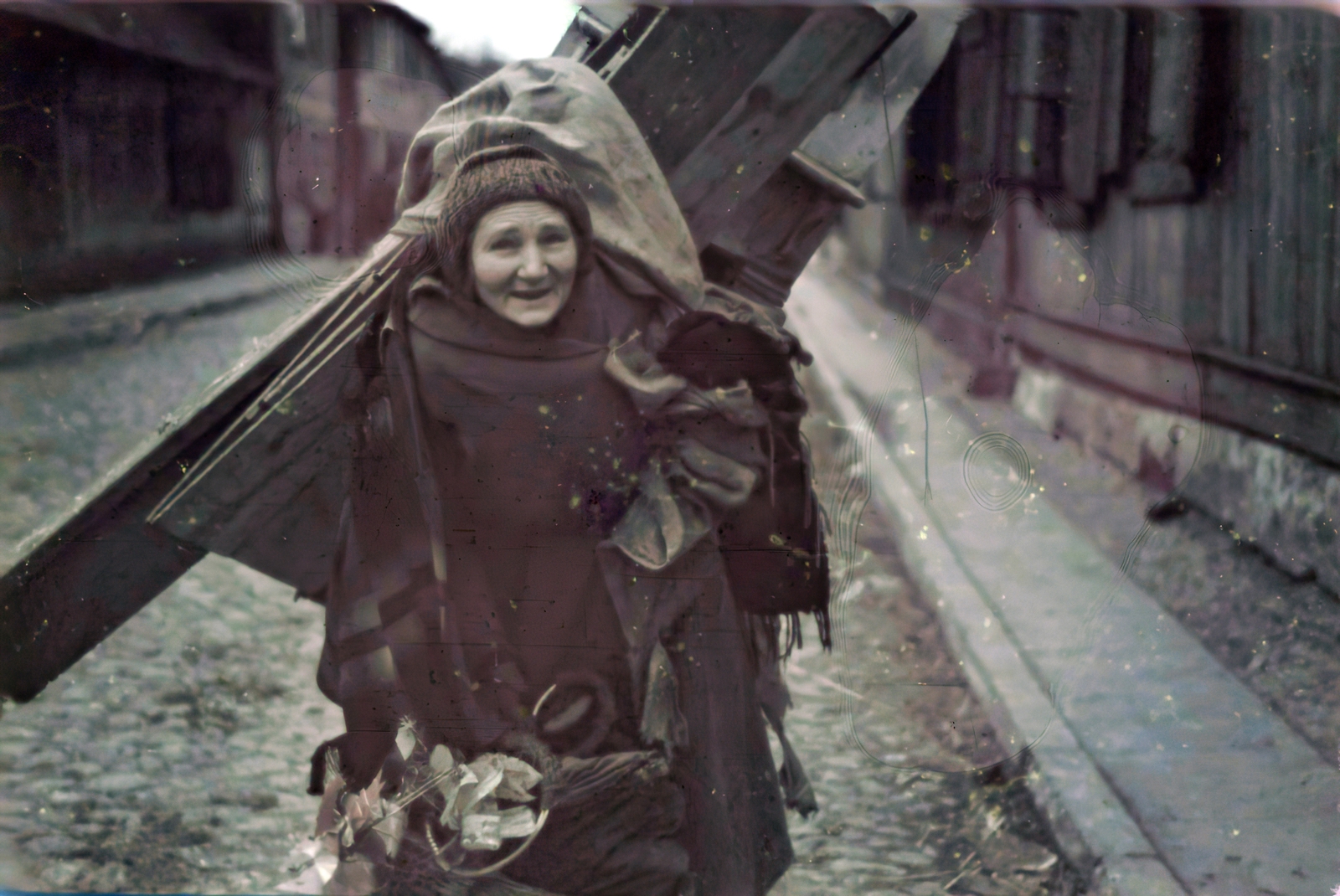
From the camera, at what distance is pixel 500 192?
164 cm

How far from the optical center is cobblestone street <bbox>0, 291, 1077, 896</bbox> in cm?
197

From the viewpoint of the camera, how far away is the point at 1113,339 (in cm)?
192

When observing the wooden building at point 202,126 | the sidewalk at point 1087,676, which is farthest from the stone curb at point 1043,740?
the wooden building at point 202,126

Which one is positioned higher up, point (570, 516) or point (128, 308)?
point (128, 308)

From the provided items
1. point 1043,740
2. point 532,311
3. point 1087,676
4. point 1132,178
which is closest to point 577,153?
point 532,311

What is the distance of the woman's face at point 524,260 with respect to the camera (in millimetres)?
1653

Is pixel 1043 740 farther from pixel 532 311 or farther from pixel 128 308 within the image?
pixel 128 308

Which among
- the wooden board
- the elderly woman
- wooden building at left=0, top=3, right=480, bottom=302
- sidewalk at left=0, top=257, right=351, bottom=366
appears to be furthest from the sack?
sidewalk at left=0, top=257, right=351, bottom=366

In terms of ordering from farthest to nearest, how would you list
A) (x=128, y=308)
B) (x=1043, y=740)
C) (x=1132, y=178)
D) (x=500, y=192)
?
(x=1043, y=740), (x=128, y=308), (x=1132, y=178), (x=500, y=192)

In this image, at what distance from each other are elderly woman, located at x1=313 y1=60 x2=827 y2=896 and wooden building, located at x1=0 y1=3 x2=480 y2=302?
0.12m

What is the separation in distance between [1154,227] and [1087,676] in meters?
0.83

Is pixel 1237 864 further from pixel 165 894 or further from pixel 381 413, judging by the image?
pixel 165 894

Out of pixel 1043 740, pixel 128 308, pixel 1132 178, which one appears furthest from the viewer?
pixel 1043 740

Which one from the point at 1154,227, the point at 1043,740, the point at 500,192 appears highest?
the point at 500,192
